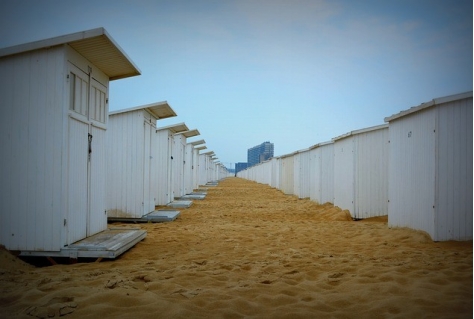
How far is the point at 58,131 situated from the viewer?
5484mm

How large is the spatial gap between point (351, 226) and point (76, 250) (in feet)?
21.9

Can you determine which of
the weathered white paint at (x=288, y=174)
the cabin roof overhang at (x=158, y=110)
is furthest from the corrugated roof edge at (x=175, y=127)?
the weathered white paint at (x=288, y=174)

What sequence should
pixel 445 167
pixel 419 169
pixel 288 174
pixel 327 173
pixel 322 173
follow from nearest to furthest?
1. pixel 445 167
2. pixel 419 169
3. pixel 327 173
4. pixel 322 173
5. pixel 288 174

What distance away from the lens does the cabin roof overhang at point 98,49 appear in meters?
5.39

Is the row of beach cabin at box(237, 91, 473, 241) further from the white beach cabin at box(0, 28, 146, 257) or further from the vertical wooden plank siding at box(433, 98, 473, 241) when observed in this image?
the white beach cabin at box(0, 28, 146, 257)

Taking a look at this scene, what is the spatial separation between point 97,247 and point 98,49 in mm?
3285

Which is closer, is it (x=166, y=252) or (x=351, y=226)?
(x=166, y=252)

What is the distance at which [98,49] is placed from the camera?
6.09 meters

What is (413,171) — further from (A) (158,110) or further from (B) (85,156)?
(A) (158,110)

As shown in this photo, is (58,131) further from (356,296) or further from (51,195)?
(356,296)

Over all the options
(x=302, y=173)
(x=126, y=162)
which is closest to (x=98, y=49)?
(x=126, y=162)

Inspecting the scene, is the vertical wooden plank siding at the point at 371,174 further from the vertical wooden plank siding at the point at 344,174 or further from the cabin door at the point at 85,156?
the cabin door at the point at 85,156

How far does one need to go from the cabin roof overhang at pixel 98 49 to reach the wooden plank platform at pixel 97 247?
3078mm

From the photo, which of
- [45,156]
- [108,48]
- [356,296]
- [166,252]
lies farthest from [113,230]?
[356,296]
